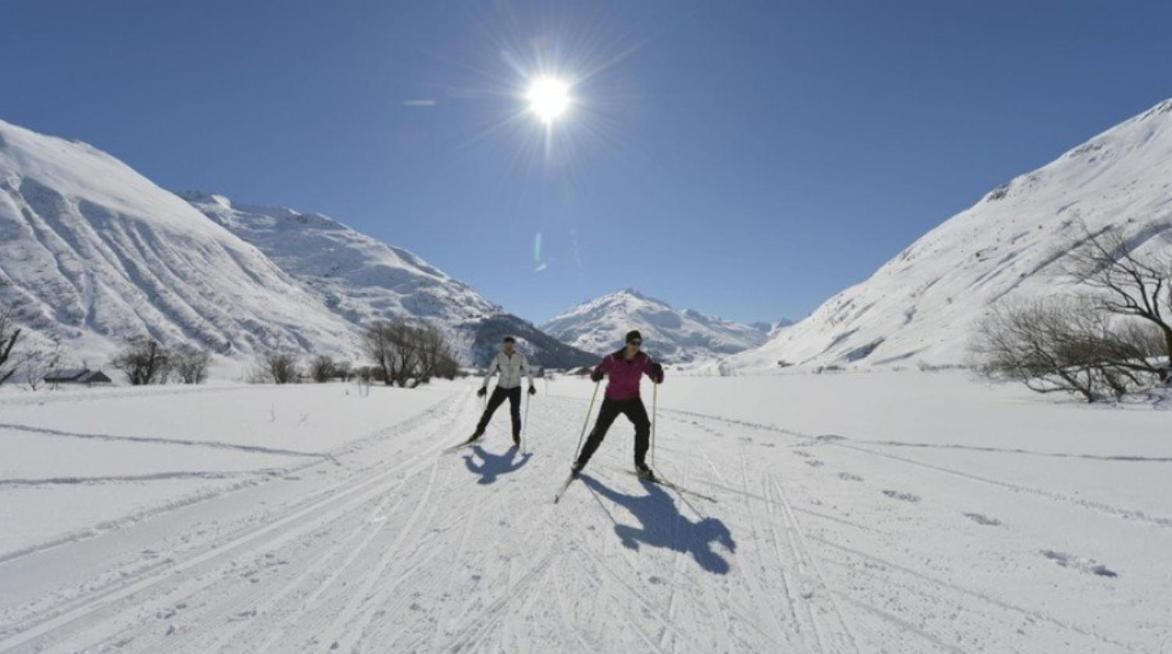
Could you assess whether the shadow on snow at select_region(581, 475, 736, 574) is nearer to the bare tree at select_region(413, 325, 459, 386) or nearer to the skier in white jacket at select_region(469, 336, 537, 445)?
→ the skier in white jacket at select_region(469, 336, 537, 445)

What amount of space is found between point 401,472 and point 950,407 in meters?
19.6

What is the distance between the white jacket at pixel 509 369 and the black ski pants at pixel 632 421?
9.80ft

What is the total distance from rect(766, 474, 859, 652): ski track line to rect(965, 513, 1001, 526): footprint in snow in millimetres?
2030

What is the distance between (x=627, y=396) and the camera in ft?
26.3

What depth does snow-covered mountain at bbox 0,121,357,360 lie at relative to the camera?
116000 mm

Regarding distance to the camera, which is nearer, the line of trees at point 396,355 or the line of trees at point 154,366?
the line of trees at point 396,355

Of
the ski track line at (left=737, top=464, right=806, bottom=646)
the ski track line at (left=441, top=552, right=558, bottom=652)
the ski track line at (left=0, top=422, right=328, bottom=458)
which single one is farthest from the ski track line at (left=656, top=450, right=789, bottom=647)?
the ski track line at (left=0, top=422, right=328, bottom=458)

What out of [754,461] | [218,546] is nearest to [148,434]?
[218,546]

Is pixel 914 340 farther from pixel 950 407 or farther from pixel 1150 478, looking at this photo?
pixel 1150 478

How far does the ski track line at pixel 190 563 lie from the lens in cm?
314

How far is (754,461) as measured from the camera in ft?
30.3

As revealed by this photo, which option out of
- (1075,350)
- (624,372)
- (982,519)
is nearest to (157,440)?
(624,372)

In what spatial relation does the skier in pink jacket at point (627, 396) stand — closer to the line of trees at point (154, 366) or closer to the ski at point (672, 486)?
the ski at point (672, 486)

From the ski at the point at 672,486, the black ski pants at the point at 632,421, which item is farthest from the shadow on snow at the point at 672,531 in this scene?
the black ski pants at the point at 632,421
